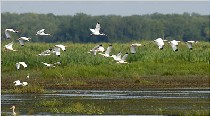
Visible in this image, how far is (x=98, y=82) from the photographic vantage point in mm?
32656

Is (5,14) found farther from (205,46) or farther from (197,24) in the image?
(205,46)

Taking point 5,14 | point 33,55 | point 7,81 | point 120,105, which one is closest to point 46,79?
point 7,81

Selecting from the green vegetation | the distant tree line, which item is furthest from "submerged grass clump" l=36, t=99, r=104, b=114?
the distant tree line

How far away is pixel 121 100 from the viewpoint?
25.3 metres

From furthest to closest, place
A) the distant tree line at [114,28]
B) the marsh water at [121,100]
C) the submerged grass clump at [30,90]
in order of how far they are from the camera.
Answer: the distant tree line at [114,28]
the submerged grass clump at [30,90]
the marsh water at [121,100]

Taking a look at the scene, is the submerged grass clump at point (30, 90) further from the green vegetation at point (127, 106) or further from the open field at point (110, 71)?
the green vegetation at point (127, 106)

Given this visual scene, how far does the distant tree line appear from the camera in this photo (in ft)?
294

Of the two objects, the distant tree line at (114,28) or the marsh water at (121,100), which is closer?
the marsh water at (121,100)

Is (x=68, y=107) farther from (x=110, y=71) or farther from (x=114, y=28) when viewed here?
(x=114, y=28)

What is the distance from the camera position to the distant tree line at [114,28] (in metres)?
89.7

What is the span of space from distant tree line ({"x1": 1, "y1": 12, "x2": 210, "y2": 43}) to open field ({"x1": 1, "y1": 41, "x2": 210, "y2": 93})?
47.6 meters

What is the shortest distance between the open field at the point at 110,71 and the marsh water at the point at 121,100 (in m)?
1.58

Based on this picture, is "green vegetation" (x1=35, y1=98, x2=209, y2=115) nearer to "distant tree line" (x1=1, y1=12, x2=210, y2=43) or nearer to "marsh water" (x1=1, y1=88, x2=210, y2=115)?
"marsh water" (x1=1, y1=88, x2=210, y2=115)

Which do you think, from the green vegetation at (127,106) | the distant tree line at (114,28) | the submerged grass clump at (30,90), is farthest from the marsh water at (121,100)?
the distant tree line at (114,28)
